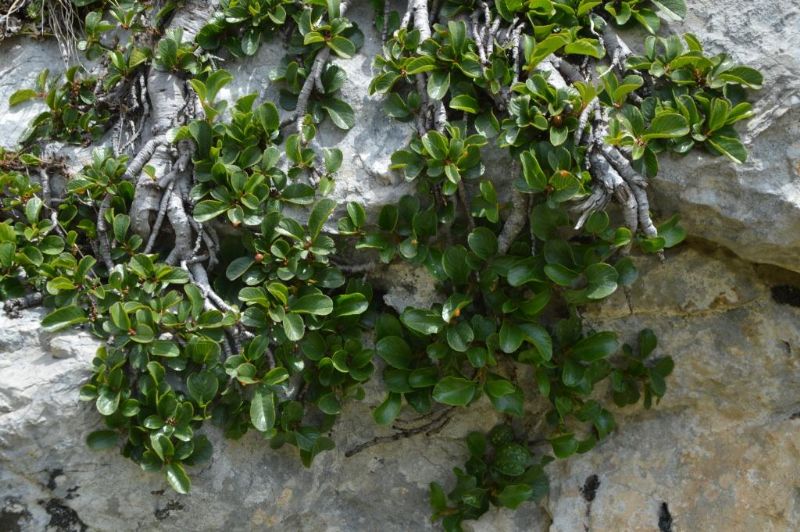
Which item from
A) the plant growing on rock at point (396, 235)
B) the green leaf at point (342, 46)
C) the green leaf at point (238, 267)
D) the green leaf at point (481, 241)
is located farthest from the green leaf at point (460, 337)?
the green leaf at point (342, 46)

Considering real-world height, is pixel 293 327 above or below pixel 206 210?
below

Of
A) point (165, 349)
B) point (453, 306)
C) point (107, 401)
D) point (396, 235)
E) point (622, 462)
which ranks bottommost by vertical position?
point (622, 462)

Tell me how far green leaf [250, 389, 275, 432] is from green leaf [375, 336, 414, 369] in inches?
15.8

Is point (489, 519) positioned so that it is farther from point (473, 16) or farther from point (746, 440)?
point (473, 16)

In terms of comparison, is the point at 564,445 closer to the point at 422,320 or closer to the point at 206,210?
the point at 422,320

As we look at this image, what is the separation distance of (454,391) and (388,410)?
10.1 inches

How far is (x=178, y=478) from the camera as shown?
102 inches

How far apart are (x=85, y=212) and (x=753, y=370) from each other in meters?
2.55

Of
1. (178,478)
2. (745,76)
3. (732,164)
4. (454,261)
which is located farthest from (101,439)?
(745,76)

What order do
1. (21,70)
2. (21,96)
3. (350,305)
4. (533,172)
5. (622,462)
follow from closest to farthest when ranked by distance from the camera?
(533,172), (350,305), (622,462), (21,96), (21,70)

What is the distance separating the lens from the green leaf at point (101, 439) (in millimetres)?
2613

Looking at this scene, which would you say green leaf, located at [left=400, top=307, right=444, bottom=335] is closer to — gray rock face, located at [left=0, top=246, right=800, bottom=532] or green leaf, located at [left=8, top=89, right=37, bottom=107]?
gray rock face, located at [left=0, top=246, right=800, bottom=532]

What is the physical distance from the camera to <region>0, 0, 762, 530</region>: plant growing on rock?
260 centimetres

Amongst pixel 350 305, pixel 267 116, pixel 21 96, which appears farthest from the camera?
pixel 21 96
